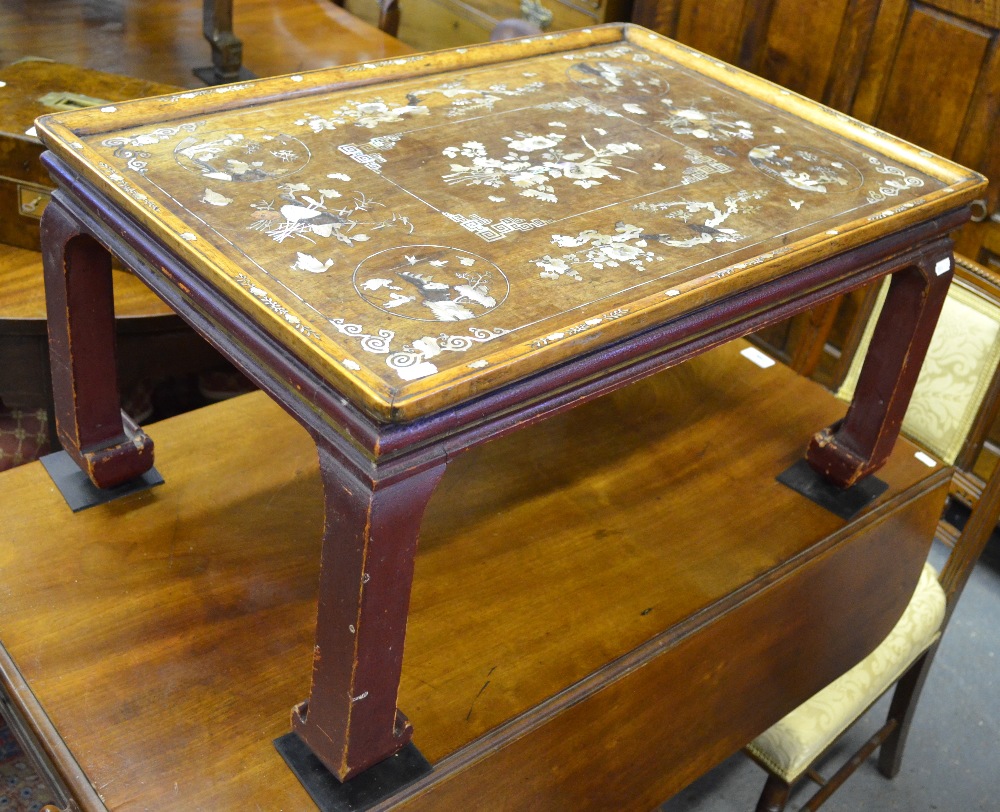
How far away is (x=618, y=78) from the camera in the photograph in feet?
5.76

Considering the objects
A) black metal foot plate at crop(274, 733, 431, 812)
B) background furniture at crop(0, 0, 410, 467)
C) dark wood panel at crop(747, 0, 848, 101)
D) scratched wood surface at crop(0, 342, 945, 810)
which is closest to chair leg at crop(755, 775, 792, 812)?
scratched wood surface at crop(0, 342, 945, 810)

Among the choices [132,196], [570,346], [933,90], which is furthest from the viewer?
[933,90]

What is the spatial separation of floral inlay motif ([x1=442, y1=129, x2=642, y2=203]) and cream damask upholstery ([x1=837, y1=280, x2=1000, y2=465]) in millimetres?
701

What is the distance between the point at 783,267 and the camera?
1292mm

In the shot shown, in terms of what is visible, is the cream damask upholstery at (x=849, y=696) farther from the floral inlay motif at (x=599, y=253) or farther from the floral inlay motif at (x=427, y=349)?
the floral inlay motif at (x=427, y=349)

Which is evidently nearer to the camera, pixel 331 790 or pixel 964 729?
pixel 331 790

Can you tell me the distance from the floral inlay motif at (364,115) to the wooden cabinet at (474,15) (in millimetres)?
1645

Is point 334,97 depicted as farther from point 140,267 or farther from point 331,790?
point 331,790

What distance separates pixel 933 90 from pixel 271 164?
1.78 m

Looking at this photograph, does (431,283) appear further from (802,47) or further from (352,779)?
(802,47)

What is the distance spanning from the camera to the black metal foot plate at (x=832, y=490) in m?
1.76

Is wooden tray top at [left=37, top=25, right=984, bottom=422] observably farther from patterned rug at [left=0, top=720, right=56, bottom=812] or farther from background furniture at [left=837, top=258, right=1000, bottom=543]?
patterned rug at [left=0, top=720, right=56, bottom=812]

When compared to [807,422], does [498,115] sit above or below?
above

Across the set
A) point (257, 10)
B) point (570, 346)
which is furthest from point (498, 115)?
point (257, 10)
